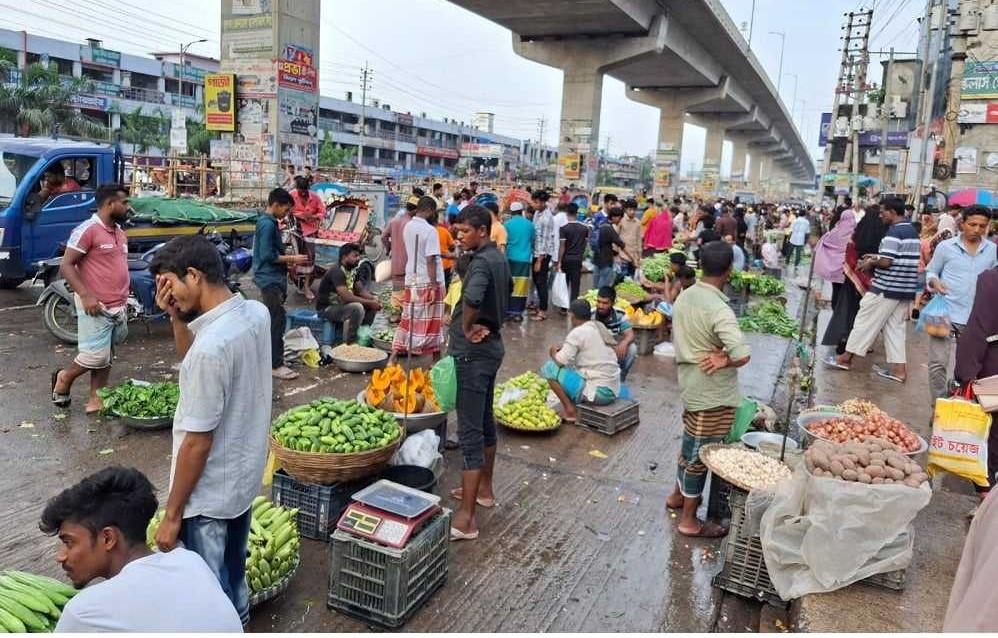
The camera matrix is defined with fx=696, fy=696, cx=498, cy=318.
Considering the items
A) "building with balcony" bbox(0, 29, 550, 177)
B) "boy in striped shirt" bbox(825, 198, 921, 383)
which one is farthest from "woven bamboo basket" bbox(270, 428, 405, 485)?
"building with balcony" bbox(0, 29, 550, 177)

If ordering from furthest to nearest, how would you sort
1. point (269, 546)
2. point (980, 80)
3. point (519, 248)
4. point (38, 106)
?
point (38, 106)
point (980, 80)
point (519, 248)
point (269, 546)

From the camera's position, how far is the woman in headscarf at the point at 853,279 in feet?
28.1

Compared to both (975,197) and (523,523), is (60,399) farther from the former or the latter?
(975,197)

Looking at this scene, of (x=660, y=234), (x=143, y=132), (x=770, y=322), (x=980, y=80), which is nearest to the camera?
(x=770, y=322)

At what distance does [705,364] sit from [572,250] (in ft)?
23.5

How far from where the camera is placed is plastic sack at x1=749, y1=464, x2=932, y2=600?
334 cm

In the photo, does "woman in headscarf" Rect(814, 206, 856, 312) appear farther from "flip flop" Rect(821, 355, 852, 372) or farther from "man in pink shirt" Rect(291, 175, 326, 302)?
"man in pink shirt" Rect(291, 175, 326, 302)

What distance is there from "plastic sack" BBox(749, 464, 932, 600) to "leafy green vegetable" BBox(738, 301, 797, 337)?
7865 mm

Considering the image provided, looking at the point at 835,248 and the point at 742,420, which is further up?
the point at 835,248

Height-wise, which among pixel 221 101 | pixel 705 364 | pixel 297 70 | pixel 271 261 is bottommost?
pixel 705 364

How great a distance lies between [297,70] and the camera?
665 inches

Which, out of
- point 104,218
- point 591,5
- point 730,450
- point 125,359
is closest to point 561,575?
point 730,450

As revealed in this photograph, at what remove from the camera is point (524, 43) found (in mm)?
30828

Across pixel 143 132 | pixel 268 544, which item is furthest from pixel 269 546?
pixel 143 132
